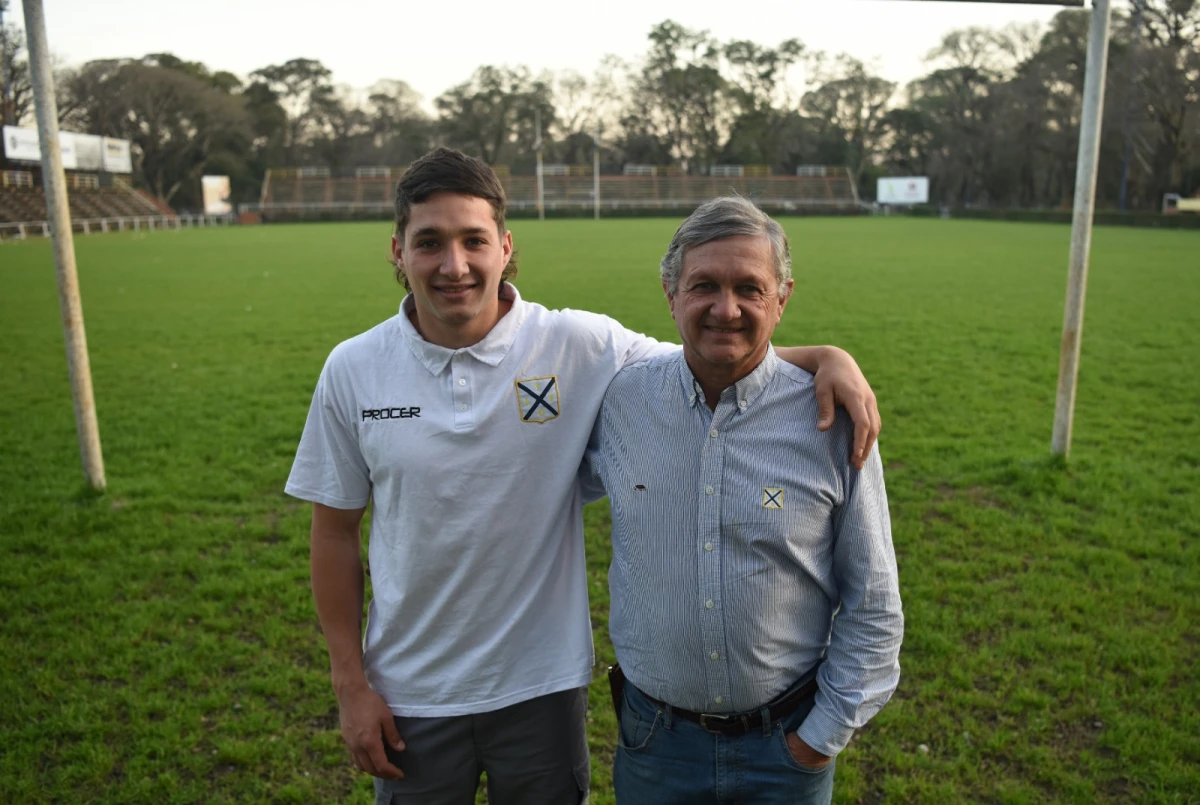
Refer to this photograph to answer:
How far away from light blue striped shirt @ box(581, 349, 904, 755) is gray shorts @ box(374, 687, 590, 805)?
37 centimetres

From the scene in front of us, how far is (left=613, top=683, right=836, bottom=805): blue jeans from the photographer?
2.05m

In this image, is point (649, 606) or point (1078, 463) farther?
point (1078, 463)

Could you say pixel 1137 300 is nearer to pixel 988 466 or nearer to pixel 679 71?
pixel 988 466

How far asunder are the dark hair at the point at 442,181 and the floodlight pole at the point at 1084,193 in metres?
4.97

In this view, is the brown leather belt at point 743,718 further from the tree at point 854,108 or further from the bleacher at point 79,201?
the tree at point 854,108

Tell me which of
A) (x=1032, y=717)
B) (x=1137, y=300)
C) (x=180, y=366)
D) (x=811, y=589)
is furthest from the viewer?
(x=1137, y=300)

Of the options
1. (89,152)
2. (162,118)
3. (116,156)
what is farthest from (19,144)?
(162,118)

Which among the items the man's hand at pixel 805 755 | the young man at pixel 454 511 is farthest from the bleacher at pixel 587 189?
the man's hand at pixel 805 755

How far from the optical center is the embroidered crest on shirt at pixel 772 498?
1992mm

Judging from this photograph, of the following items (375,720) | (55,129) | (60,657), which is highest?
(55,129)

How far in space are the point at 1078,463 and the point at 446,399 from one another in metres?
6.50

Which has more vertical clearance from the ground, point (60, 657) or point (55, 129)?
point (55, 129)

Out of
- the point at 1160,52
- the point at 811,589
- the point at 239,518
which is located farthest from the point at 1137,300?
the point at 1160,52

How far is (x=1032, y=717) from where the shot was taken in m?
Answer: 3.85
